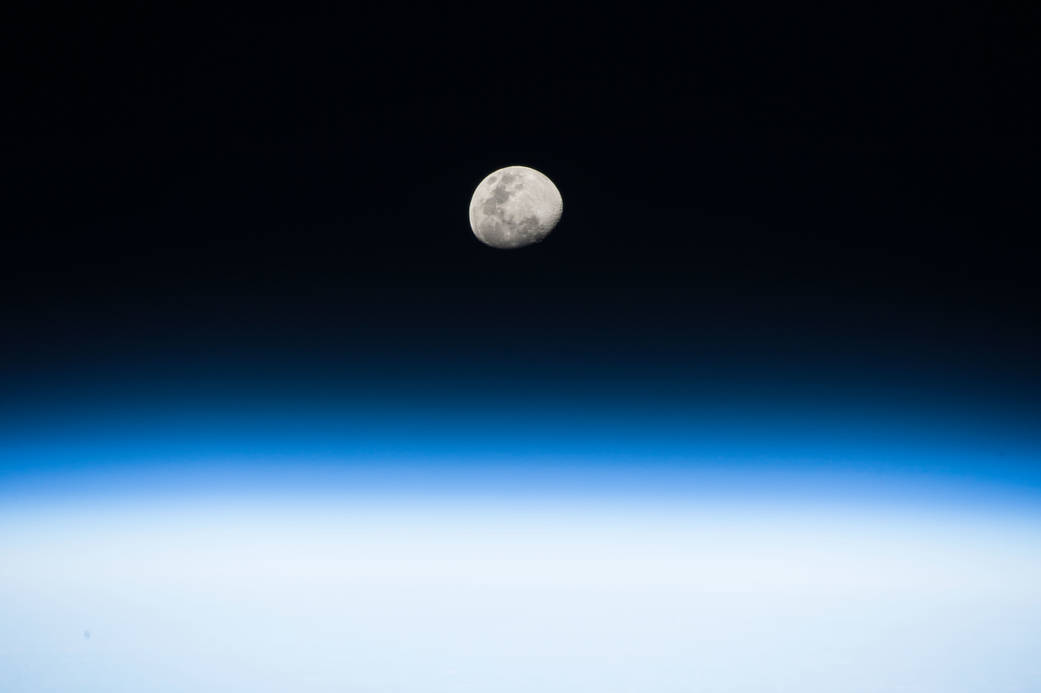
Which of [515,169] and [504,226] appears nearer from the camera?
[504,226]

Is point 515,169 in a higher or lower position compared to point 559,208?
higher

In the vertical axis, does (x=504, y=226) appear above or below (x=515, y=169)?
below
